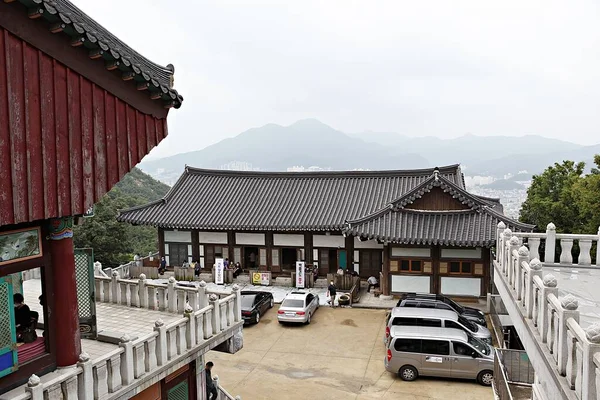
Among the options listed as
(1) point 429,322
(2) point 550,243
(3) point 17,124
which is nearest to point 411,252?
(1) point 429,322

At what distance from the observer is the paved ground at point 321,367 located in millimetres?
15477

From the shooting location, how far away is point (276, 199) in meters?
31.0

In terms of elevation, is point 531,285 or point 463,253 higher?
point 531,285

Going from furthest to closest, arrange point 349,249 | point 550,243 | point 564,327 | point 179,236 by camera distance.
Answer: point 179,236
point 349,249
point 550,243
point 564,327

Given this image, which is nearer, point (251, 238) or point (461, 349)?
point (461, 349)

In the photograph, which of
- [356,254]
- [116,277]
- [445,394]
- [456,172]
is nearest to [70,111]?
[116,277]

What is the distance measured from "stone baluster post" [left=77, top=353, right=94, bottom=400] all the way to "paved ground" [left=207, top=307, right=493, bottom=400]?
850cm

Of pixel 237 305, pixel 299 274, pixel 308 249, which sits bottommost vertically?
pixel 299 274

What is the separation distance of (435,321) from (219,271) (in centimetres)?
1431

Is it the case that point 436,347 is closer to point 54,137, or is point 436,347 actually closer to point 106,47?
point 54,137

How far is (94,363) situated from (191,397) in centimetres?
377

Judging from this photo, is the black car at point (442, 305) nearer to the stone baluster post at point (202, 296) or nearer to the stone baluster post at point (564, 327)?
the stone baluster post at point (202, 296)

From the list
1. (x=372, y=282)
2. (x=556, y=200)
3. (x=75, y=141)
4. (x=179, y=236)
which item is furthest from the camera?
(x=556, y=200)

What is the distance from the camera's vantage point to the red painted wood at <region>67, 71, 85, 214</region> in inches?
305
